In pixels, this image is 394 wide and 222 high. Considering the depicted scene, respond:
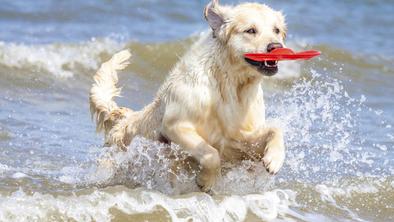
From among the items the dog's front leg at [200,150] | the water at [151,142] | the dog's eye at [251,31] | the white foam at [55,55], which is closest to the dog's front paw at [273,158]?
the dog's front leg at [200,150]

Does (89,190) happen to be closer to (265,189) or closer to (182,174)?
(182,174)

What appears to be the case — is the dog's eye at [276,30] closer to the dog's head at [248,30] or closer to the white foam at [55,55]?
the dog's head at [248,30]

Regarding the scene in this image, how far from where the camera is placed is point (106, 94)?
7.97m

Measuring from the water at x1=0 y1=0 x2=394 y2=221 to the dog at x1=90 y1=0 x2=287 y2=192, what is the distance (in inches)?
11.7

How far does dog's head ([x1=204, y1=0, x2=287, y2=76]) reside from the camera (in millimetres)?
6387

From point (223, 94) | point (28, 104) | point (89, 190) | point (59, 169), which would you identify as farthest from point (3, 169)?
point (28, 104)

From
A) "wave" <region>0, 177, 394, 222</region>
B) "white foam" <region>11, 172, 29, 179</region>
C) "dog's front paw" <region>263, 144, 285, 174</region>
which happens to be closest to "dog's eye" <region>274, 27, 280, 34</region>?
"dog's front paw" <region>263, 144, 285, 174</region>

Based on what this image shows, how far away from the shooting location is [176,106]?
6.62 m

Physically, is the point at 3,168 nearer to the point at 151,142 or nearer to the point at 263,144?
the point at 151,142

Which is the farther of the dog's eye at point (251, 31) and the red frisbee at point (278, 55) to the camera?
the dog's eye at point (251, 31)

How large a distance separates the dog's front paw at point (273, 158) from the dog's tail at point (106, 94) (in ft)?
5.81

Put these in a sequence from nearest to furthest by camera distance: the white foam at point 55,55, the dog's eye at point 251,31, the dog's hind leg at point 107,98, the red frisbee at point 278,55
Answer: the red frisbee at point 278,55 → the dog's eye at point 251,31 → the dog's hind leg at point 107,98 → the white foam at point 55,55

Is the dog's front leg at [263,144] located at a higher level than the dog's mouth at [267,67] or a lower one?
lower

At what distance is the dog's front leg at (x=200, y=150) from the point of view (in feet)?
21.1
